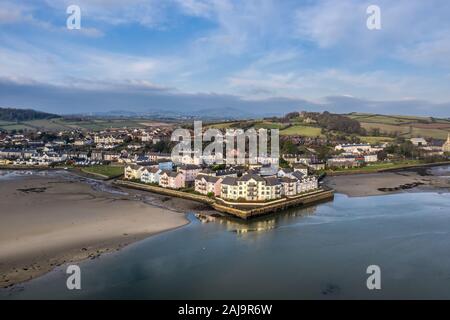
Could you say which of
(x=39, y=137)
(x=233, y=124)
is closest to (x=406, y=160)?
(x=233, y=124)

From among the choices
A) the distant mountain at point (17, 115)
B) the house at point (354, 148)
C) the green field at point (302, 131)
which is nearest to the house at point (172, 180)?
the house at point (354, 148)

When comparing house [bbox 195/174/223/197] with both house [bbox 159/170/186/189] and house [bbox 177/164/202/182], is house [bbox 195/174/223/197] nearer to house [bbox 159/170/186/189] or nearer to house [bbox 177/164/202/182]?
house [bbox 159/170/186/189]

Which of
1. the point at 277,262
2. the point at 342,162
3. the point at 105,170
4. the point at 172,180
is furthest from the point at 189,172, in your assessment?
the point at 342,162

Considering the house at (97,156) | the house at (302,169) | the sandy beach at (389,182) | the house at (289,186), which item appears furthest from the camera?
the house at (97,156)

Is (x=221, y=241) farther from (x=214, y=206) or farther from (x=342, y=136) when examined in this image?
(x=342, y=136)

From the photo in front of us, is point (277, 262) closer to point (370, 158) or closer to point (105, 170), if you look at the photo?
point (105, 170)

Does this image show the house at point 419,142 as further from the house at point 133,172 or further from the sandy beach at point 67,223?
the sandy beach at point 67,223

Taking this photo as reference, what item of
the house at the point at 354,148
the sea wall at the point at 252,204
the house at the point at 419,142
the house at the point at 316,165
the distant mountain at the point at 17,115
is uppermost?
the distant mountain at the point at 17,115

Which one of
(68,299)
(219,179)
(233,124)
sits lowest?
(68,299)
